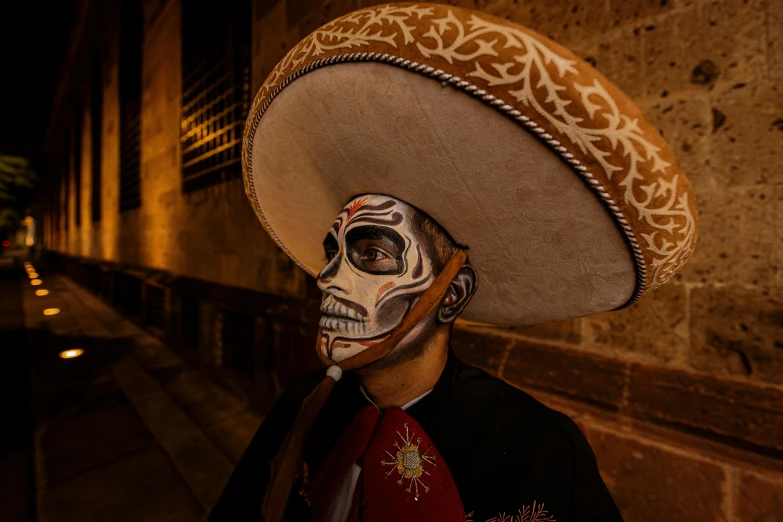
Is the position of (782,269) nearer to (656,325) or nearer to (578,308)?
(656,325)

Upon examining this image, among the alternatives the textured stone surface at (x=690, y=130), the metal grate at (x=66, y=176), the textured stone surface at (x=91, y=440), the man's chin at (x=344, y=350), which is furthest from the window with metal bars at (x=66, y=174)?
the textured stone surface at (x=690, y=130)

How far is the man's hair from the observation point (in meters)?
1.03

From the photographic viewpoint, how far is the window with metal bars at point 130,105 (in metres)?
7.03

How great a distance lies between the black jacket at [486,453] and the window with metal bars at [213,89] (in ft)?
10.6

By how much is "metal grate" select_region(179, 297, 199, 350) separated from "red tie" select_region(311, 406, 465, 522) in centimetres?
441

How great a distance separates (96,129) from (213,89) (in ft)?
35.0

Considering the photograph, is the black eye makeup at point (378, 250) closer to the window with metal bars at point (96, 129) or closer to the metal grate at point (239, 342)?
the metal grate at point (239, 342)

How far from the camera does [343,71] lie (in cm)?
76

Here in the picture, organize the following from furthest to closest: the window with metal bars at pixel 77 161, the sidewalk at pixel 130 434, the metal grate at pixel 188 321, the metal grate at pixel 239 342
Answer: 1. the window with metal bars at pixel 77 161
2. the metal grate at pixel 188 321
3. the metal grate at pixel 239 342
4. the sidewalk at pixel 130 434

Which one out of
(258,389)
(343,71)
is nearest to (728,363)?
(343,71)

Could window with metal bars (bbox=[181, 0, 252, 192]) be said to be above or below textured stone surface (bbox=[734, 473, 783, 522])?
above

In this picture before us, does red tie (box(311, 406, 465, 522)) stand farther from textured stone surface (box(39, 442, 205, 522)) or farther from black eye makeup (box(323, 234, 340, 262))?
textured stone surface (box(39, 442, 205, 522))

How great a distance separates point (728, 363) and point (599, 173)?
116 centimetres

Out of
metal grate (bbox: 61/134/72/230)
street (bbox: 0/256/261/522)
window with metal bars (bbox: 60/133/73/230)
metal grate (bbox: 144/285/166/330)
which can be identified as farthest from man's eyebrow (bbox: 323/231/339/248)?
metal grate (bbox: 61/134/72/230)
